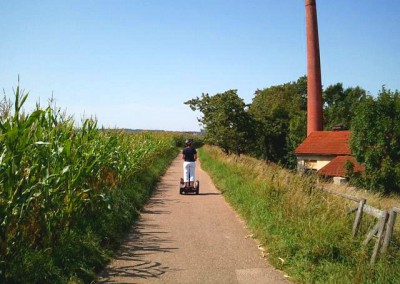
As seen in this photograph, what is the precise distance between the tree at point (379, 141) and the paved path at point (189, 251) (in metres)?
21.6

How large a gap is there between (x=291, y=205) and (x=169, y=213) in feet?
10.9

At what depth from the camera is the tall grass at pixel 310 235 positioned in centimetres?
502

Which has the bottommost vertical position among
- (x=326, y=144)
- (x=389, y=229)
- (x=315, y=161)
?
(x=315, y=161)

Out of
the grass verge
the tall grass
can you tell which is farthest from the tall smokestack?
the grass verge

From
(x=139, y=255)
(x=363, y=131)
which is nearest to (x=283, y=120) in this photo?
(x=363, y=131)

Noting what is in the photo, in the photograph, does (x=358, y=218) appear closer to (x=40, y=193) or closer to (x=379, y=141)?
(x=40, y=193)

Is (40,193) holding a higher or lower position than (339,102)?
lower

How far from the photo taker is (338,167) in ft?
110

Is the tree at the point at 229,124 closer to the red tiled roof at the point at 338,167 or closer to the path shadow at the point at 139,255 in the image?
the red tiled roof at the point at 338,167

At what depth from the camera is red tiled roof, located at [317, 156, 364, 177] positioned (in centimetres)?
3150

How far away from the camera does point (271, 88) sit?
6619 cm

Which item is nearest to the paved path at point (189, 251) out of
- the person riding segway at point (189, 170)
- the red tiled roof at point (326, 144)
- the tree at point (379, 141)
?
the person riding segway at point (189, 170)

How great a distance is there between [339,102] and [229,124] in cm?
4485

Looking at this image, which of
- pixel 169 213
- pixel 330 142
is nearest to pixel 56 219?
pixel 169 213
